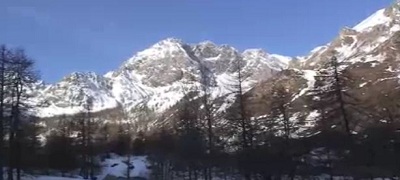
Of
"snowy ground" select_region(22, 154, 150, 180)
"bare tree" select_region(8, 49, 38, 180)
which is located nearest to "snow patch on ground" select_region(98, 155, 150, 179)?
"snowy ground" select_region(22, 154, 150, 180)

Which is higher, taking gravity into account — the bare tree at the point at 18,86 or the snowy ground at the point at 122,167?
the bare tree at the point at 18,86

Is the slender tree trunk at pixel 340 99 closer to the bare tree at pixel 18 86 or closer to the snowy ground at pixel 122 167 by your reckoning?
the bare tree at pixel 18 86

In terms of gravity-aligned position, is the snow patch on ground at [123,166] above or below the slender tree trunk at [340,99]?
below

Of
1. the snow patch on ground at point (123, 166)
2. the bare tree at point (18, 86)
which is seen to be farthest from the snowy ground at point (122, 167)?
the bare tree at point (18, 86)

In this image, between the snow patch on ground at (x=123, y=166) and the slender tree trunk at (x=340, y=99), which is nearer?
the slender tree trunk at (x=340, y=99)

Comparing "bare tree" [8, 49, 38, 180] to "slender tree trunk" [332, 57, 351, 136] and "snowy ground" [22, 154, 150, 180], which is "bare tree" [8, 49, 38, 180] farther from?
"snowy ground" [22, 154, 150, 180]

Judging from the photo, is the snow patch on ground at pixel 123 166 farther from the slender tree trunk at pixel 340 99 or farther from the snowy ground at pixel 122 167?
the slender tree trunk at pixel 340 99

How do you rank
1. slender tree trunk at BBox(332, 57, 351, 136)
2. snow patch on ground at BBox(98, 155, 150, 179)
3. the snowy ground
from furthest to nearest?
snow patch on ground at BBox(98, 155, 150, 179), the snowy ground, slender tree trunk at BBox(332, 57, 351, 136)

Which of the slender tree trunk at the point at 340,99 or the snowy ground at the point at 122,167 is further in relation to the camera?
the snowy ground at the point at 122,167

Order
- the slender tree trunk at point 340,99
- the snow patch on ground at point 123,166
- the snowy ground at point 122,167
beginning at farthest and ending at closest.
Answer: the snow patch on ground at point 123,166, the snowy ground at point 122,167, the slender tree trunk at point 340,99

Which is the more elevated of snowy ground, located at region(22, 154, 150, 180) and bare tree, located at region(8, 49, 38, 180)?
bare tree, located at region(8, 49, 38, 180)

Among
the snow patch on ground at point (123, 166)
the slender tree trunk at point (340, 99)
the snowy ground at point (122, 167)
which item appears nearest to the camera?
the slender tree trunk at point (340, 99)

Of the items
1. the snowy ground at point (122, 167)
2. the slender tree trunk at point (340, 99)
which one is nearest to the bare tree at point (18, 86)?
the slender tree trunk at point (340, 99)

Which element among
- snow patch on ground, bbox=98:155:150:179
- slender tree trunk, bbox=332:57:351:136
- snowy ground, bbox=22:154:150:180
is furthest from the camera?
snow patch on ground, bbox=98:155:150:179
